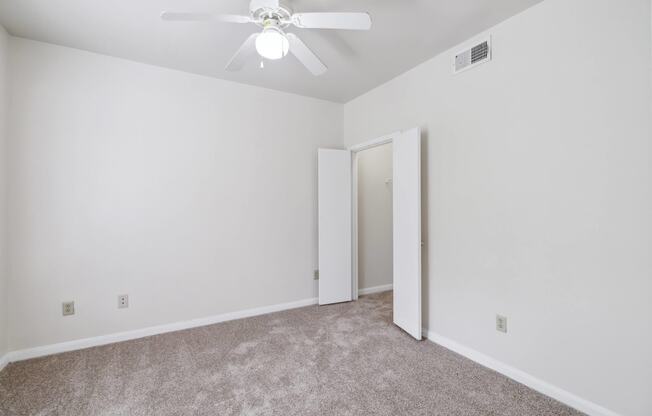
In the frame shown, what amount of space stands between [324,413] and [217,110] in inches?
113

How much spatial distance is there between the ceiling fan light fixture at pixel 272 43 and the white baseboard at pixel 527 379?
2.56m

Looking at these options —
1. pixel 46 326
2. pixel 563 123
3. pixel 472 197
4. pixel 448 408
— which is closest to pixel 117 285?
pixel 46 326

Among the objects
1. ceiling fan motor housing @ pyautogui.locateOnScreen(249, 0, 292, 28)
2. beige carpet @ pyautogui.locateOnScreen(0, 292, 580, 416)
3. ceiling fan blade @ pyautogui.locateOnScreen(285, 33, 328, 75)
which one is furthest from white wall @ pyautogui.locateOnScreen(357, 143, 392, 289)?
ceiling fan motor housing @ pyautogui.locateOnScreen(249, 0, 292, 28)

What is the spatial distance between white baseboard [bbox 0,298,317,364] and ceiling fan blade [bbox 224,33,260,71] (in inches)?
95.6

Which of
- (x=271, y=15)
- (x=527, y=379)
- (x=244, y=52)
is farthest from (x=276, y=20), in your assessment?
(x=527, y=379)

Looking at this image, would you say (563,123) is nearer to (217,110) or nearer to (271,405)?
(271,405)

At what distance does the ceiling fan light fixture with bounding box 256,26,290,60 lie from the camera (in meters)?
1.65

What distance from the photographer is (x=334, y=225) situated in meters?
3.72

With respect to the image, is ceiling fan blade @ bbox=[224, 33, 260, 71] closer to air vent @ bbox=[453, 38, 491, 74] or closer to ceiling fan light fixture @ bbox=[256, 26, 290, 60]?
ceiling fan light fixture @ bbox=[256, 26, 290, 60]

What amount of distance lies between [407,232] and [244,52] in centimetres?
201

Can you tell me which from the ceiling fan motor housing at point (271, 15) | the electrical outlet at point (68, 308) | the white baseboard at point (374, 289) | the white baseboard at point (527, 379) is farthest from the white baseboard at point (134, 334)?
the ceiling fan motor housing at point (271, 15)

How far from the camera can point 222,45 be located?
8.13 ft

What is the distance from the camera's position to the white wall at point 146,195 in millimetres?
2441

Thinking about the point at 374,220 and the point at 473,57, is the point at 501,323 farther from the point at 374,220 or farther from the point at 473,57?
the point at 374,220
